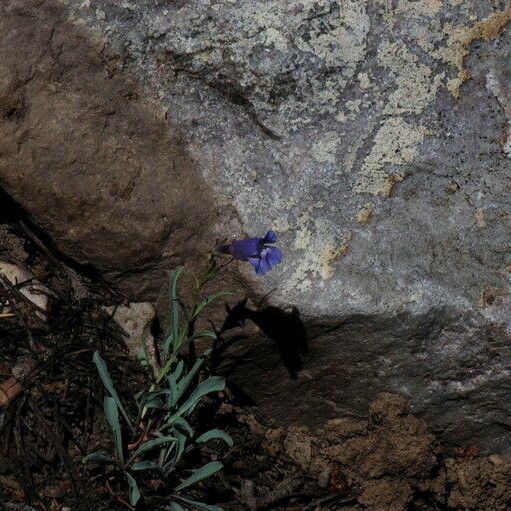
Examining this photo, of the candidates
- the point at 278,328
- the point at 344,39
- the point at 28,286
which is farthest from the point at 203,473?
the point at 344,39

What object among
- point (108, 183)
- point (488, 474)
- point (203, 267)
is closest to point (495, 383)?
point (488, 474)

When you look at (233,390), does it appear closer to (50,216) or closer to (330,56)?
(50,216)

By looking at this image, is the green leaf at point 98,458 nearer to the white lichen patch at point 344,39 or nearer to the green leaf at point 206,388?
the green leaf at point 206,388

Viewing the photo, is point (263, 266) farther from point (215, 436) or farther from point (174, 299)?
point (215, 436)

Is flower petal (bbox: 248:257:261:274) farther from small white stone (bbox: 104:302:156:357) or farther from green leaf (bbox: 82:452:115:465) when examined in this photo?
green leaf (bbox: 82:452:115:465)

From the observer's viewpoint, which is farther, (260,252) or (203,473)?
(203,473)
